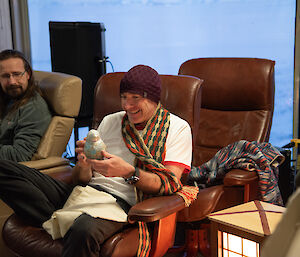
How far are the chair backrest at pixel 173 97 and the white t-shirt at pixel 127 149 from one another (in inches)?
7.1

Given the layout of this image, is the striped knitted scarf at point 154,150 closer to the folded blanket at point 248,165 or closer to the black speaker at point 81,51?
the folded blanket at point 248,165

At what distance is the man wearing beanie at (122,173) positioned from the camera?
69.9 inches

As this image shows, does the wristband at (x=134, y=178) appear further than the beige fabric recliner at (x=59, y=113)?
No

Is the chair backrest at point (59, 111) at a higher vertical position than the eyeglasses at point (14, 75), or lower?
lower

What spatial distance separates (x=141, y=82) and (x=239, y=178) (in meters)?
0.65

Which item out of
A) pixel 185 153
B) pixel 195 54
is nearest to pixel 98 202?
pixel 185 153

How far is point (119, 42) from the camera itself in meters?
4.07

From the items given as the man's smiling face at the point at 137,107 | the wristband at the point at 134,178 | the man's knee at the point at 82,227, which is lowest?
the man's knee at the point at 82,227

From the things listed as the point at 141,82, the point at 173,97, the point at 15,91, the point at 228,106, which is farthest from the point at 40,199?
the point at 228,106

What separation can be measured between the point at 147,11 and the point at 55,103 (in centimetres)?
159

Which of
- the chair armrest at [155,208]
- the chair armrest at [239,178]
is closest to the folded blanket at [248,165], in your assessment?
the chair armrest at [239,178]

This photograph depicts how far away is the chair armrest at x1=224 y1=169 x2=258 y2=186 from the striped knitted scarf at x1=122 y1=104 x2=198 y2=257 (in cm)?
23

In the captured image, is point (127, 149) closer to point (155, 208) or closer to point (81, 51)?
point (155, 208)

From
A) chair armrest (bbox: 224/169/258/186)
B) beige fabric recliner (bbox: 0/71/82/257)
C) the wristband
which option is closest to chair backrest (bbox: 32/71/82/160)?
beige fabric recliner (bbox: 0/71/82/257)
